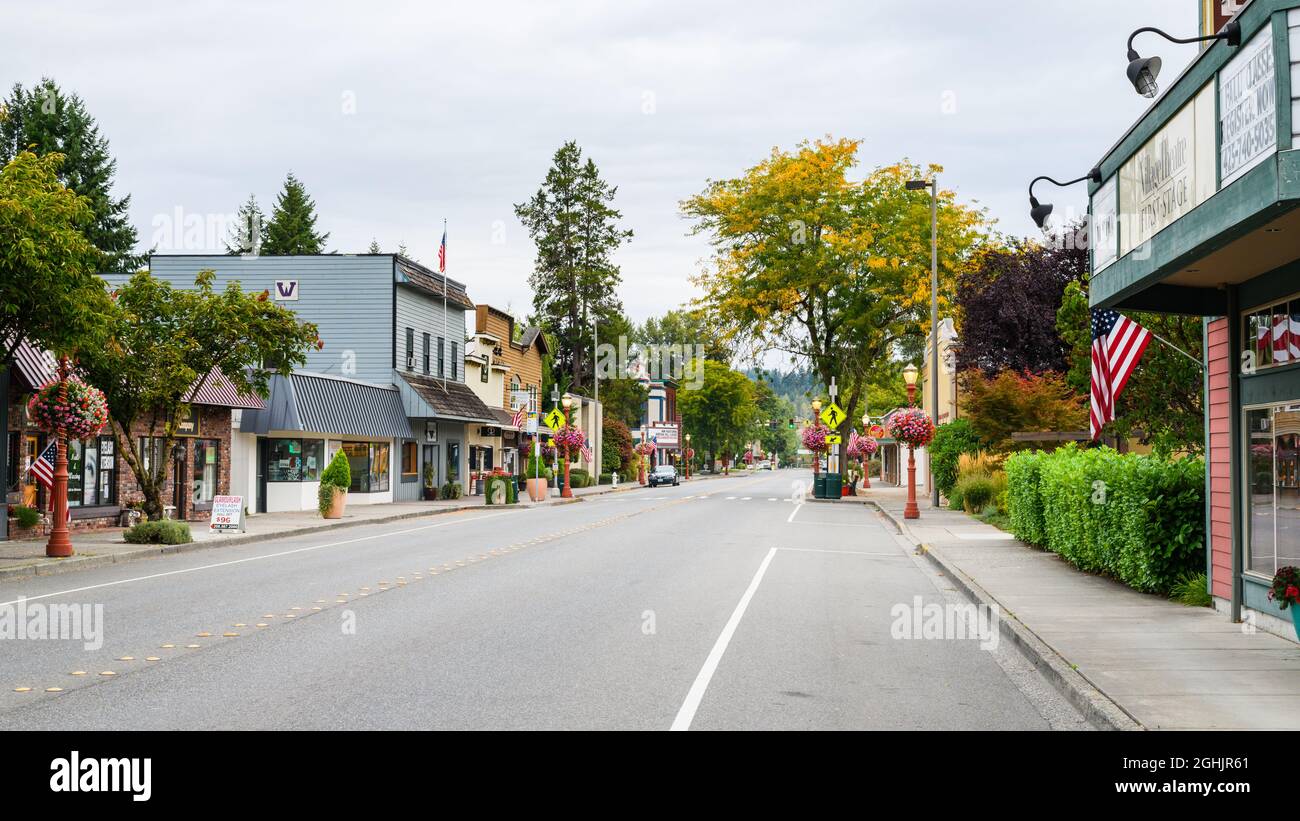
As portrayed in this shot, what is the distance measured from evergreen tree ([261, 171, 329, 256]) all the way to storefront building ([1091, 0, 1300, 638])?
7516 centimetres

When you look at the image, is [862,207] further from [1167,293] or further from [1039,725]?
[1039,725]

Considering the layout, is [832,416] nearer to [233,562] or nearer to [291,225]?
[233,562]

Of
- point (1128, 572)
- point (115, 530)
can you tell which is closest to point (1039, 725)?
point (1128, 572)

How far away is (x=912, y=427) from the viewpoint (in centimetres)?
3303

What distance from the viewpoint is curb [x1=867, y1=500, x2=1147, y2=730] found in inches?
288

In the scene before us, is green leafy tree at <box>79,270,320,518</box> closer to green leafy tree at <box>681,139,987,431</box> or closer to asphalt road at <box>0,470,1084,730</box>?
asphalt road at <box>0,470,1084,730</box>

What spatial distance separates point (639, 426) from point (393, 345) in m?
70.5

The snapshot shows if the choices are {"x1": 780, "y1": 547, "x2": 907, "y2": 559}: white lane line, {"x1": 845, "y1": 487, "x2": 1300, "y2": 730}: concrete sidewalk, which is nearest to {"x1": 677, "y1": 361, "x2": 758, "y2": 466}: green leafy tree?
{"x1": 780, "y1": 547, "x2": 907, "y2": 559}: white lane line

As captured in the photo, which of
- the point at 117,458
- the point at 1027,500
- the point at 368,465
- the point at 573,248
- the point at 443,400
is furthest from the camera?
the point at 573,248

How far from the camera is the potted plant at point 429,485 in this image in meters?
45.3

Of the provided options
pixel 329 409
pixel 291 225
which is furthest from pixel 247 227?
pixel 329 409

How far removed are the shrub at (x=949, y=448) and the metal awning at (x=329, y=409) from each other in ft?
62.7

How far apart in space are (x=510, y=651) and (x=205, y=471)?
23.7 m

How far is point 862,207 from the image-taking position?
4816 cm
